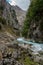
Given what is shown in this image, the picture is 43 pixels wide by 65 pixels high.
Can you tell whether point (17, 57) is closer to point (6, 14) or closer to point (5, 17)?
point (5, 17)

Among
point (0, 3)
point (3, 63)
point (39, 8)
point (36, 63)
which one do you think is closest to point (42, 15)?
point (39, 8)

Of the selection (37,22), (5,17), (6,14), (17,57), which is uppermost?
(6,14)

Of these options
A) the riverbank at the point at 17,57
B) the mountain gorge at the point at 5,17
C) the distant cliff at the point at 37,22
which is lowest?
the riverbank at the point at 17,57

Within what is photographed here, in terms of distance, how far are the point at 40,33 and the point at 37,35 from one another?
122 cm

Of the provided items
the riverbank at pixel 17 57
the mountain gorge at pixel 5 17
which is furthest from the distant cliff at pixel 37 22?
the mountain gorge at pixel 5 17

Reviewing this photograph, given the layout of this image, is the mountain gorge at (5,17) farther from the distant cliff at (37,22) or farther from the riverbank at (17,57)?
the riverbank at (17,57)

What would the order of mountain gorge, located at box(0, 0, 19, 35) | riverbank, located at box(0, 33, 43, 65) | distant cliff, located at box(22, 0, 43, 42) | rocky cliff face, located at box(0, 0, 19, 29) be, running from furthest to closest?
rocky cliff face, located at box(0, 0, 19, 29) < mountain gorge, located at box(0, 0, 19, 35) < distant cliff, located at box(22, 0, 43, 42) < riverbank, located at box(0, 33, 43, 65)

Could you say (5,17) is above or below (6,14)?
below

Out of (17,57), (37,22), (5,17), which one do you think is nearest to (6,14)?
(5,17)

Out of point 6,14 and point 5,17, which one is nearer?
point 5,17

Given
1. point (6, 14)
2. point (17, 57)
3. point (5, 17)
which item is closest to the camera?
point (17, 57)

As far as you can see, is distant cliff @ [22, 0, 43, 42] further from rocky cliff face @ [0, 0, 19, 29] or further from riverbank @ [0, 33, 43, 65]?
rocky cliff face @ [0, 0, 19, 29]

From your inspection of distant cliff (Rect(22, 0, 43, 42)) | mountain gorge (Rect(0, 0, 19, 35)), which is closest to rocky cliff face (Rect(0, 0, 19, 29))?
mountain gorge (Rect(0, 0, 19, 35))

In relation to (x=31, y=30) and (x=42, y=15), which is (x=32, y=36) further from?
(x=42, y=15)
